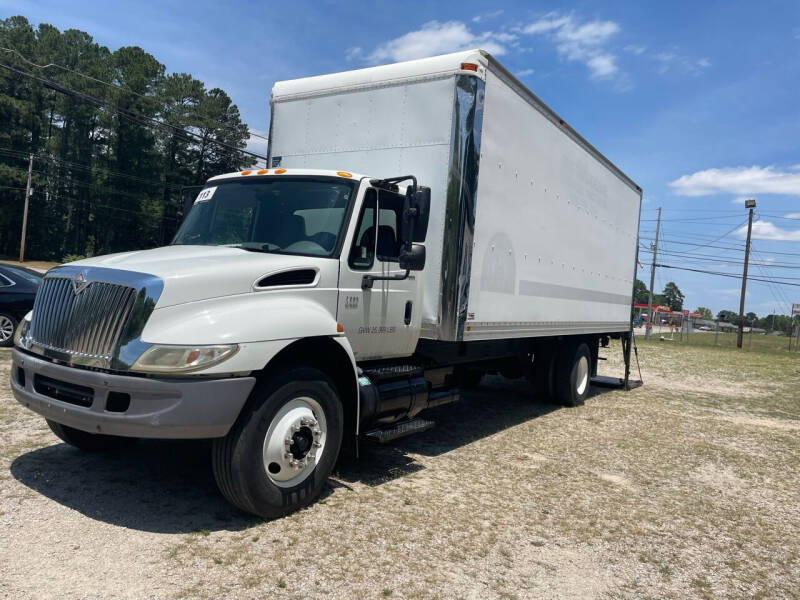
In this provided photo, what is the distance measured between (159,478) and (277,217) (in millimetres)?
2368

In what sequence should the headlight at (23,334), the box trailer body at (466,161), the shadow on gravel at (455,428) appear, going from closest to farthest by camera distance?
1. the headlight at (23,334)
2. the shadow on gravel at (455,428)
3. the box trailer body at (466,161)

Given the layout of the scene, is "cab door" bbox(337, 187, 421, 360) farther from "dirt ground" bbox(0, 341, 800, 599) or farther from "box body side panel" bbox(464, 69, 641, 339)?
"dirt ground" bbox(0, 341, 800, 599)

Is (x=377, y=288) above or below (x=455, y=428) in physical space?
above

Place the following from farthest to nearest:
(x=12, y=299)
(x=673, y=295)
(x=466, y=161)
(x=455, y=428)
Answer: (x=673, y=295), (x=12, y=299), (x=455, y=428), (x=466, y=161)

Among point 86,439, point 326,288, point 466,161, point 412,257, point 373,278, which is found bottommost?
point 86,439

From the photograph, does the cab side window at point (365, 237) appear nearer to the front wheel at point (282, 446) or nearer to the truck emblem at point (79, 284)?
the front wheel at point (282, 446)

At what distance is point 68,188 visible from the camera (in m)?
56.3

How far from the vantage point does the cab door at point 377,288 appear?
5105 millimetres

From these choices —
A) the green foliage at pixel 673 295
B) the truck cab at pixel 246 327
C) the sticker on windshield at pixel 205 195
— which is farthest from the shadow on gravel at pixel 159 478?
the green foliage at pixel 673 295

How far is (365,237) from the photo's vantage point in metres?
5.24

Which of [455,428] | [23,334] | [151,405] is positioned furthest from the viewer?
[455,428]

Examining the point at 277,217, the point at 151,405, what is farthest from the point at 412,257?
the point at 151,405

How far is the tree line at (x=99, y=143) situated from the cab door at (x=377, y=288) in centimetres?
5142

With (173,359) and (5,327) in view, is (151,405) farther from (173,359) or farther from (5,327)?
(5,327)
